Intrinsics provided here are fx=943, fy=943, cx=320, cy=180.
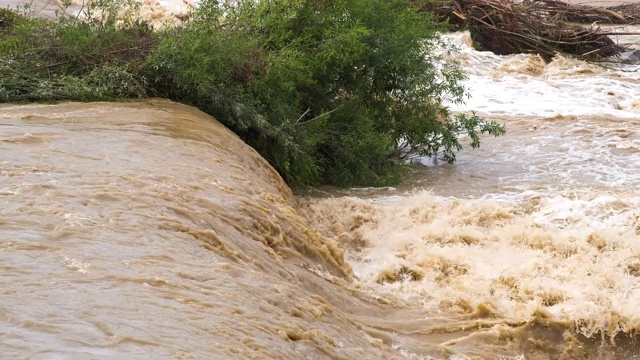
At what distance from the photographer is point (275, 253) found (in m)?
6.14

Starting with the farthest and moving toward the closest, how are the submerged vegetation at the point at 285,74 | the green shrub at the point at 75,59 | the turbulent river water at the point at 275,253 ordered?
the submerged vegetation at the point at 285,74, the green shrub at the point at 75,59, the turbulent river water at the point at 275,253

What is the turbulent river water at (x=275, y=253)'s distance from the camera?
13.4 feet

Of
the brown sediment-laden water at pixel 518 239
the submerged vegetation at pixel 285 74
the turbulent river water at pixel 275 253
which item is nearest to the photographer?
the turbulent river water at pixel 275 253

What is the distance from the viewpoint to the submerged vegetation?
8.88m

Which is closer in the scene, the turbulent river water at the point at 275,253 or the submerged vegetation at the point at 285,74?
the turbulent river water at the point at 275,253

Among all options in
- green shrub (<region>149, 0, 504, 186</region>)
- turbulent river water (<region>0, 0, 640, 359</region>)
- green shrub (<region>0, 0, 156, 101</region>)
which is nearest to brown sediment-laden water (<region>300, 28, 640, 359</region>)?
turbulent river water (<region>0, 0, 640, 359</region>)

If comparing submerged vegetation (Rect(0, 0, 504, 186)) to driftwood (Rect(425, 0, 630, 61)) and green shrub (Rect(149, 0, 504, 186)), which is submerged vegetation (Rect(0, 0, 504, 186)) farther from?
driftwood (Rect(425, 0, 630, 61))

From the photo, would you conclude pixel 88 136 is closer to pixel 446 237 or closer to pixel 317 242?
pixel 317 242

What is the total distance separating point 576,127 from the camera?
12883mm

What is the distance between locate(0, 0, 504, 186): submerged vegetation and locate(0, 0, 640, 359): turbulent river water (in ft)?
1.19

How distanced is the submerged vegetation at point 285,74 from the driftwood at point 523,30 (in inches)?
299

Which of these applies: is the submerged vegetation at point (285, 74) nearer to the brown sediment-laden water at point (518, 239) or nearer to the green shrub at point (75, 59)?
the green shrub at point (75, 59)

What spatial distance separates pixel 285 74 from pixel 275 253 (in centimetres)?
350

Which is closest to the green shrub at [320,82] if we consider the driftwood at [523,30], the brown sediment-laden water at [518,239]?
the brown sediment-laden water at [518,239]
